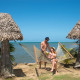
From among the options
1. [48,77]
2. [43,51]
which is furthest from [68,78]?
[43,51]

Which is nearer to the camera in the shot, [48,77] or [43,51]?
[48,77]

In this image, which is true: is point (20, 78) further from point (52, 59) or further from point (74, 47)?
point (74, 47)

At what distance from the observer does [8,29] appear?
18.4 ft

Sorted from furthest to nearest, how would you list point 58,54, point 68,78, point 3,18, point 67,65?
point 67,65 < point 58,54 < point 3,18 < point 68,78

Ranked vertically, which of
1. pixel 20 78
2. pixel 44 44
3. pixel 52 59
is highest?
pixel 44 44

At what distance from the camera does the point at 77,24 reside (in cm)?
746

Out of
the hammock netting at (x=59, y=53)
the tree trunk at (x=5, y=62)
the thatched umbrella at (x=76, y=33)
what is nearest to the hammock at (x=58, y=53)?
the hammock netting at (x=59, y=53)

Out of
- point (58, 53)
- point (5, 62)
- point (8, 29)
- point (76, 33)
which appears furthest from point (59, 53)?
point (8, 29)

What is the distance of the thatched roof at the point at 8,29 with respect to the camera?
5484 millimetres

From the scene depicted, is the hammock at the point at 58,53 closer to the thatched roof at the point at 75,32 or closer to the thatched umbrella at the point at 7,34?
the thatched roof at the point at 75,32

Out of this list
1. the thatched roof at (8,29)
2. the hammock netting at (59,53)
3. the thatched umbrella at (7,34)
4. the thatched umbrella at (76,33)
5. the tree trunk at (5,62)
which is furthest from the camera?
the thatched umbrella at (76,33)

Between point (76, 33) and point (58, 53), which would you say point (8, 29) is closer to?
point (58, 53)

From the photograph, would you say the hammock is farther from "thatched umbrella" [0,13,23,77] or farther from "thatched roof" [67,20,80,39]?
"thatched umbrella" [0,13,23,77]

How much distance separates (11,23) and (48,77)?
246 centimetres
